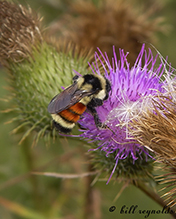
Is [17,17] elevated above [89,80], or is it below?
above

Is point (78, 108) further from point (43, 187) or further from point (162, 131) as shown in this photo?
point (43, 187)

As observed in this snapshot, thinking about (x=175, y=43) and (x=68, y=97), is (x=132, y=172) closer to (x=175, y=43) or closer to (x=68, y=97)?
(x=68, y=97)

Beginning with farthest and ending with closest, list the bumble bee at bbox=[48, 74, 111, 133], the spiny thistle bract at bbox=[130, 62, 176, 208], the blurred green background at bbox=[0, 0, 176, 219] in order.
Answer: the blurred green background at bbox=[0, 0, 176, 219] < the bumble bee at bbox=[48, 74, 111, 133] < the spiny thistle bract at bbox=[130, 62, 176, 208]

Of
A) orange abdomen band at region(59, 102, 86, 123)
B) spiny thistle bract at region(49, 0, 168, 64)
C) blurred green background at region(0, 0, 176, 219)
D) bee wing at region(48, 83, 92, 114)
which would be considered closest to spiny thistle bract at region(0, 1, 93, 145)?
blurred green background at region(0, 0, 176, 219)

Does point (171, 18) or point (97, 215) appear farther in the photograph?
point (171, 18)

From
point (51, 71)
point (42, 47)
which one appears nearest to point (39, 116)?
point (51, 71)

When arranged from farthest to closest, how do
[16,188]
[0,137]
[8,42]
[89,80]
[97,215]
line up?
[0,137] → [16,188] → [97,215] → [8,42] → [89,80]

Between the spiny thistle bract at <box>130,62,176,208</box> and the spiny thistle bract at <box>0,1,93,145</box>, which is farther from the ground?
the spiny thistle bract at <box>0,1,93,145</box>

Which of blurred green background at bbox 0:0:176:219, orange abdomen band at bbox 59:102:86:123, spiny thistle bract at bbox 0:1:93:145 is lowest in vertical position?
blurred green background at bbox 0:0:176:219

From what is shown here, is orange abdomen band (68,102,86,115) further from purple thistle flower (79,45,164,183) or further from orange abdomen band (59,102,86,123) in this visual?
purple thistle flower (79,45,164,183)
